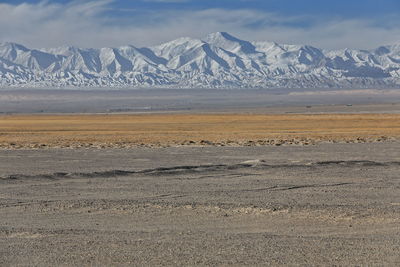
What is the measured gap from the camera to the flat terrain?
10773mm

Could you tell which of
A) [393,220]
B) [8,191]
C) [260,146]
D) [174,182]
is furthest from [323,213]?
[260,146]

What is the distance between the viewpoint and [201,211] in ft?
48.8

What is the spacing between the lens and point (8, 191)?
60.1ft

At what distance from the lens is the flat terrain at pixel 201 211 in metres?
10.8

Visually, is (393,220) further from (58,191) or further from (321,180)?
(58,191)

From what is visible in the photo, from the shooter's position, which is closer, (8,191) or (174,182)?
(8,191)

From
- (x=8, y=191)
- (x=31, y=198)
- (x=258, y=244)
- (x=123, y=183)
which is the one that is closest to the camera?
(x=258, y=244)

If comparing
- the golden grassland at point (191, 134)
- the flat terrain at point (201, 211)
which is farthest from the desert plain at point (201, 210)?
the golden grassland at point (191, 134)

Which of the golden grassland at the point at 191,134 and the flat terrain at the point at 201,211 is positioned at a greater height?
the flat terrain at the point at 201,211

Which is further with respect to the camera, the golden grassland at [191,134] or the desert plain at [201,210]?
the golden grassland at [191,134]

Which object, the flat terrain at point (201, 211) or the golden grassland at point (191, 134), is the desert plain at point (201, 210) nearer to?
the flat terrain at point (201, 211)

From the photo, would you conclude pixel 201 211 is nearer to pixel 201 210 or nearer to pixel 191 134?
pixel 201 210

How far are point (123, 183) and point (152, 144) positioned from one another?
52.1 ft

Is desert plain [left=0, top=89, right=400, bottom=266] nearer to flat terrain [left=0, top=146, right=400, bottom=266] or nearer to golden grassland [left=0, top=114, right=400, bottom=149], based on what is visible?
flat terrain [left=0, top=146, right=400, bottom=266]
